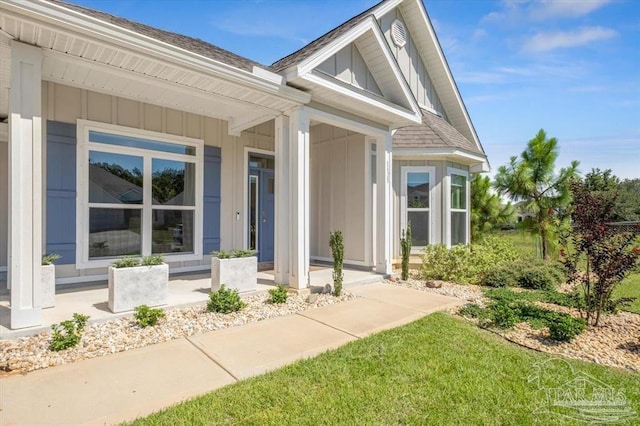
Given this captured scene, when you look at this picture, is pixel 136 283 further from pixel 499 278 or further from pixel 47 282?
pixel 499 278

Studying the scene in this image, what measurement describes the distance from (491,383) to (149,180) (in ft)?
20.1

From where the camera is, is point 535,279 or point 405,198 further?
point 405,198

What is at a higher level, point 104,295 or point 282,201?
point 282,201

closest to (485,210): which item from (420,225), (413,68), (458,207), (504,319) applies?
(458,207)

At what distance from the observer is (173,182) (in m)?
6.58

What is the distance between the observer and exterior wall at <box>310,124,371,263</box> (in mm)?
7832

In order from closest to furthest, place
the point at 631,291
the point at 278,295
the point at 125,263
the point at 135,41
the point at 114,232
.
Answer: the point at 135,41 → the point at 125,263 → the point at 278,295 → the point at 114,232 → the point at 631,291

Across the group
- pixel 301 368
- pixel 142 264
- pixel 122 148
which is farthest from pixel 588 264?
pixel 122 148

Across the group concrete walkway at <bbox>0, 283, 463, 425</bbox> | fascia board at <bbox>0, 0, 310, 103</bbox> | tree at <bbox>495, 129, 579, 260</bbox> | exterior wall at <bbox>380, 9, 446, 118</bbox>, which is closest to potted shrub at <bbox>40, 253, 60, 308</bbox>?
concrete walkway at <bbox>0, 283, 463, 425</bbox>

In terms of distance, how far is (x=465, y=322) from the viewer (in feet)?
14.9

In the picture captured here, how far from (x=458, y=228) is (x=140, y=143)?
813cm

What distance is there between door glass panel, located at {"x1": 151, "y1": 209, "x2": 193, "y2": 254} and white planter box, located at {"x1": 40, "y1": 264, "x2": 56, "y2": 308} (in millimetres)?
2127

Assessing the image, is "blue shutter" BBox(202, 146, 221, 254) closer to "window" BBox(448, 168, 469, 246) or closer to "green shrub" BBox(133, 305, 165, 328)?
"green shrub" BBox(133, 305, 165, 328)

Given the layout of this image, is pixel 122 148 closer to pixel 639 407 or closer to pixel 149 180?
pixel 149 180
